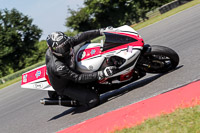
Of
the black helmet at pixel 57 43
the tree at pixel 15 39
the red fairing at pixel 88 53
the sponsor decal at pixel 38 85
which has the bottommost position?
the tree at pixel 15 39

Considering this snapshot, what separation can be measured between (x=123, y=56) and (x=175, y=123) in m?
2.21

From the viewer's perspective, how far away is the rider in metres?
5.36

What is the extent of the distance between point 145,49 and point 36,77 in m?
2.34

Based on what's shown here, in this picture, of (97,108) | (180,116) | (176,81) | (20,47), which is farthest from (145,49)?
(20,47)

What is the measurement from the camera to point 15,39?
181 feet

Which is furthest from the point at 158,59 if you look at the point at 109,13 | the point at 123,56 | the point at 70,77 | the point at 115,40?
the point at 109,13

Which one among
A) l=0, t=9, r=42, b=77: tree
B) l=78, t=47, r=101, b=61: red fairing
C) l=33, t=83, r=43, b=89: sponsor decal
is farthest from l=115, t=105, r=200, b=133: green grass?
l=0, t=9, r=42, b=77: tree

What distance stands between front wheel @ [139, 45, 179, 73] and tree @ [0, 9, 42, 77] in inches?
1983

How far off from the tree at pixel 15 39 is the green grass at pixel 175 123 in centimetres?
5225

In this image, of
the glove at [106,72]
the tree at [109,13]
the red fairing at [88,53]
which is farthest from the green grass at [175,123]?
the tree at [109,13]

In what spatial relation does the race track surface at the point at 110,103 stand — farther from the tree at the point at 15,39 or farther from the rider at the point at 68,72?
the tree at the point at 15,39

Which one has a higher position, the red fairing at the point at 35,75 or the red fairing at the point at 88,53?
the red fairing at the point at 88,53

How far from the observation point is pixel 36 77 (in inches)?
243

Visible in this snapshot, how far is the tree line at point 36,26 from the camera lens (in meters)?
52.6
